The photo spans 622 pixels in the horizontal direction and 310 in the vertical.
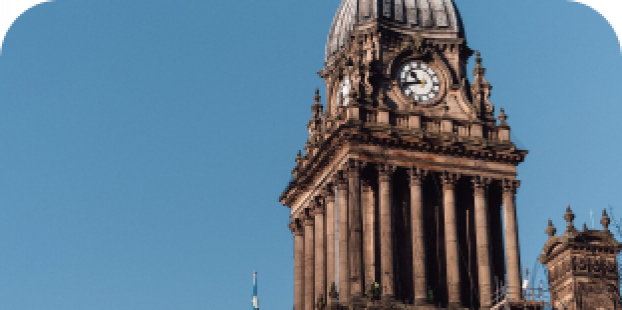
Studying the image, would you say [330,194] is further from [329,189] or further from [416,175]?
[416,175]

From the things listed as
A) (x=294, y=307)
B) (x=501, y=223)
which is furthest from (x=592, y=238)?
(x=294, y=307)

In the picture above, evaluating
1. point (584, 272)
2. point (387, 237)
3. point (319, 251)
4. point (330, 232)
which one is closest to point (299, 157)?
point (319, 251)

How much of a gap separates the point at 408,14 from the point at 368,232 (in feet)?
59.4

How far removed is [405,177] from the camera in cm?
8000

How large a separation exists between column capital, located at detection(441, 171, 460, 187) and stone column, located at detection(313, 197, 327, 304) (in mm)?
9111

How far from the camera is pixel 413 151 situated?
8000 centimetres

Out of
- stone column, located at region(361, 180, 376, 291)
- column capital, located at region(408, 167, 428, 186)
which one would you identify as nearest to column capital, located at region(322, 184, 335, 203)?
stone column, located at region(361, 180, 376, 291)

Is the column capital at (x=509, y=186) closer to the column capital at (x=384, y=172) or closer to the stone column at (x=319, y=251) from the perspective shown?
the column capital at (x=384, y=172)

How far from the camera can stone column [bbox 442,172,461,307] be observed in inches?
3031

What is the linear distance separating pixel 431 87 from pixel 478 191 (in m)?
8.58

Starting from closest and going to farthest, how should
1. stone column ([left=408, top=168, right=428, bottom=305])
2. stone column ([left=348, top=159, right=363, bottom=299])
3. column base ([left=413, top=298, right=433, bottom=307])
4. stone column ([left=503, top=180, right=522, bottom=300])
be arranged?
stone column ([left=348, top=159, right=363, bottom=299])
column base ([left=413, top=298, right=433, bottom=307])
stone column ([left=408, top=168, right=428, bottom=305])
stone column ([left=503, top=180, right=522, bottom=300])

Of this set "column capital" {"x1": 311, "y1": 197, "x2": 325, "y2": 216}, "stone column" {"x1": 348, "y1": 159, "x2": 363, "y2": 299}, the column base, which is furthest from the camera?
"column capital" {"x1": 311, "y1": 197, "x2": 325, "y2": 216}

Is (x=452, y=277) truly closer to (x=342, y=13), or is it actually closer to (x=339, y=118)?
(x=339, y=118)

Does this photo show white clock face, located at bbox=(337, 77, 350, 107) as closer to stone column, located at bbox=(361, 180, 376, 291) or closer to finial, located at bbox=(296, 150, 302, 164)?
finial, located at bbox=(296, 150, 302, 164)
